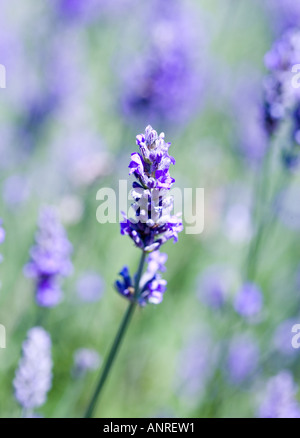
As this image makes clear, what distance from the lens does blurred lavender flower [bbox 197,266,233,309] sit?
387cm

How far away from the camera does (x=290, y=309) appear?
4.17 m

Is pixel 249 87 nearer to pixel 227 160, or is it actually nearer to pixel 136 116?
pixel 227 160

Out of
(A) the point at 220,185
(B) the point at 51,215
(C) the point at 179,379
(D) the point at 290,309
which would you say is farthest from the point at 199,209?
(B) the point at 51,215

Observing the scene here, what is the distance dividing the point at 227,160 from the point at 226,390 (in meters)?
3.44

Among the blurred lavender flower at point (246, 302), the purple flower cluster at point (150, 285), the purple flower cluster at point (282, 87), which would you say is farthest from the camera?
the blurred lavender flower at point (246, 302)

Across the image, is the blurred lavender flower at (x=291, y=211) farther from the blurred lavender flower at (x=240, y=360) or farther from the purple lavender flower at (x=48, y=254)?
the purple lavender flower at (x=48, y=254)

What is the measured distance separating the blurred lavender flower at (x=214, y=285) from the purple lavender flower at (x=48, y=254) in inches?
60.7

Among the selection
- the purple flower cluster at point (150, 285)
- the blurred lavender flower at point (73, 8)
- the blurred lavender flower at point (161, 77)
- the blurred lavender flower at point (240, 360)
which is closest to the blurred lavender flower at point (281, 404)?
the blurred lavender flower at point (240, 360)

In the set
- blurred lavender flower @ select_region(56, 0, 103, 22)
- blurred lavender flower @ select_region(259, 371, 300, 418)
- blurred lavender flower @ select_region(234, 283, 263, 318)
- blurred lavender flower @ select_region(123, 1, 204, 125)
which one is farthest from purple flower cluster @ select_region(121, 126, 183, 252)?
blurred lavender flower @ select_region(56, 0, 103, 22)

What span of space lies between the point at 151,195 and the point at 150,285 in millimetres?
403

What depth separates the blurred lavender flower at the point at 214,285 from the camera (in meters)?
3.87

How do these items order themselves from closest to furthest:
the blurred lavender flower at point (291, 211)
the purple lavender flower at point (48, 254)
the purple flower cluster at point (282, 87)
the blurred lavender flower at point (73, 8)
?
the purple lavender flower at point (48, 254) < the purple flower cluster at point (282, 87) < the blurred lavender flower at point (291, 211) < the blurred lavender flower at point (73, 8)
